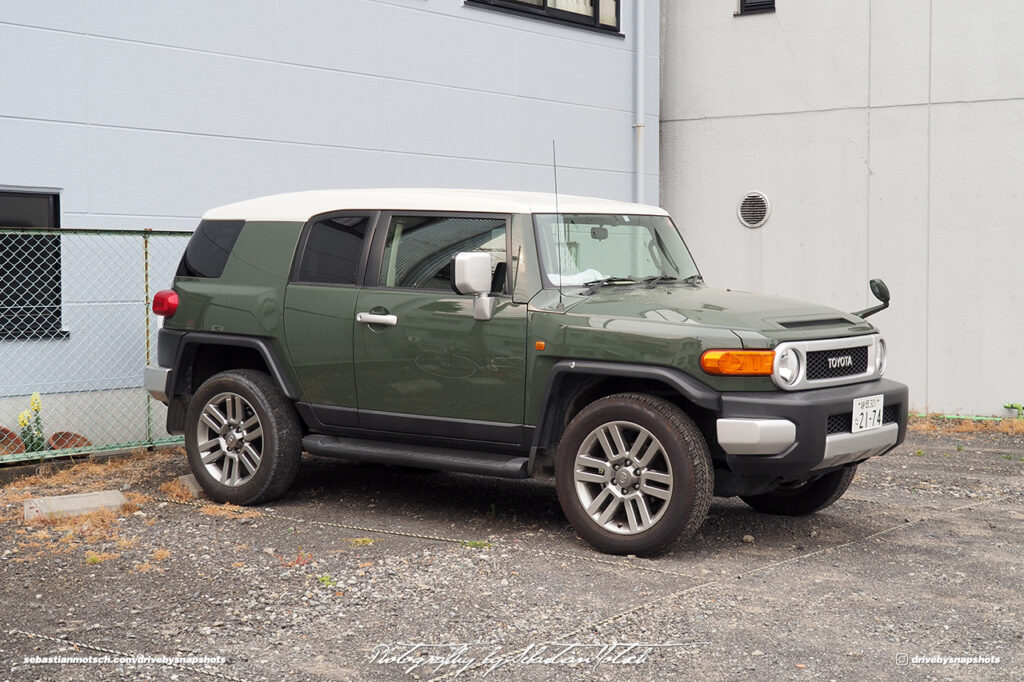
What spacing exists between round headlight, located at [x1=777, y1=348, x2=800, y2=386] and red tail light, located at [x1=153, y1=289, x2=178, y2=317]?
161 inches

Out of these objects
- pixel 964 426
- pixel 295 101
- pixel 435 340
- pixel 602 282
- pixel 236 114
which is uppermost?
pixel 295 101

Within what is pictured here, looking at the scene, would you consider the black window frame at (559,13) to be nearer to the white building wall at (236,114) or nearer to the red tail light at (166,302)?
the white building wall at (236,114)

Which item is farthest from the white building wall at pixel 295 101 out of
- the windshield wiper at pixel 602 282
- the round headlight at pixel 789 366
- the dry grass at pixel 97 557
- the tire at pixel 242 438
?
the round headlight at pixel 789 366

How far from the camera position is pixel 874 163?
42.7 ft

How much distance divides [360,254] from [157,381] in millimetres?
1791

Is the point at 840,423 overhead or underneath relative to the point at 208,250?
underneath

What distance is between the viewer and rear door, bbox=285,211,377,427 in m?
7.39

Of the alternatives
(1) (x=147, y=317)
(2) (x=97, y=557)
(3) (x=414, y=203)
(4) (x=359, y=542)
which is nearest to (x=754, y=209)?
(1) (x=147, y=317)

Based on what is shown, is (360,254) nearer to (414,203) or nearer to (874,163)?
(414,203)

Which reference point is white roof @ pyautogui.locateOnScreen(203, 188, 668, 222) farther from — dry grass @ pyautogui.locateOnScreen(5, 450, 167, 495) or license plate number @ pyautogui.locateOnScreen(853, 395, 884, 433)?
dry grass @ pyautogui.locateOnScreen(5, 450, 167, 495)

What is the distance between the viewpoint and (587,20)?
13.4 m

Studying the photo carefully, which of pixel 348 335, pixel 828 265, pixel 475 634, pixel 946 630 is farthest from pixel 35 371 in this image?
pixel 828 265

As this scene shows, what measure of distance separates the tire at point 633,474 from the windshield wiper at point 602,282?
75cm

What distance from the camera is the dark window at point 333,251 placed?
24.5ft
